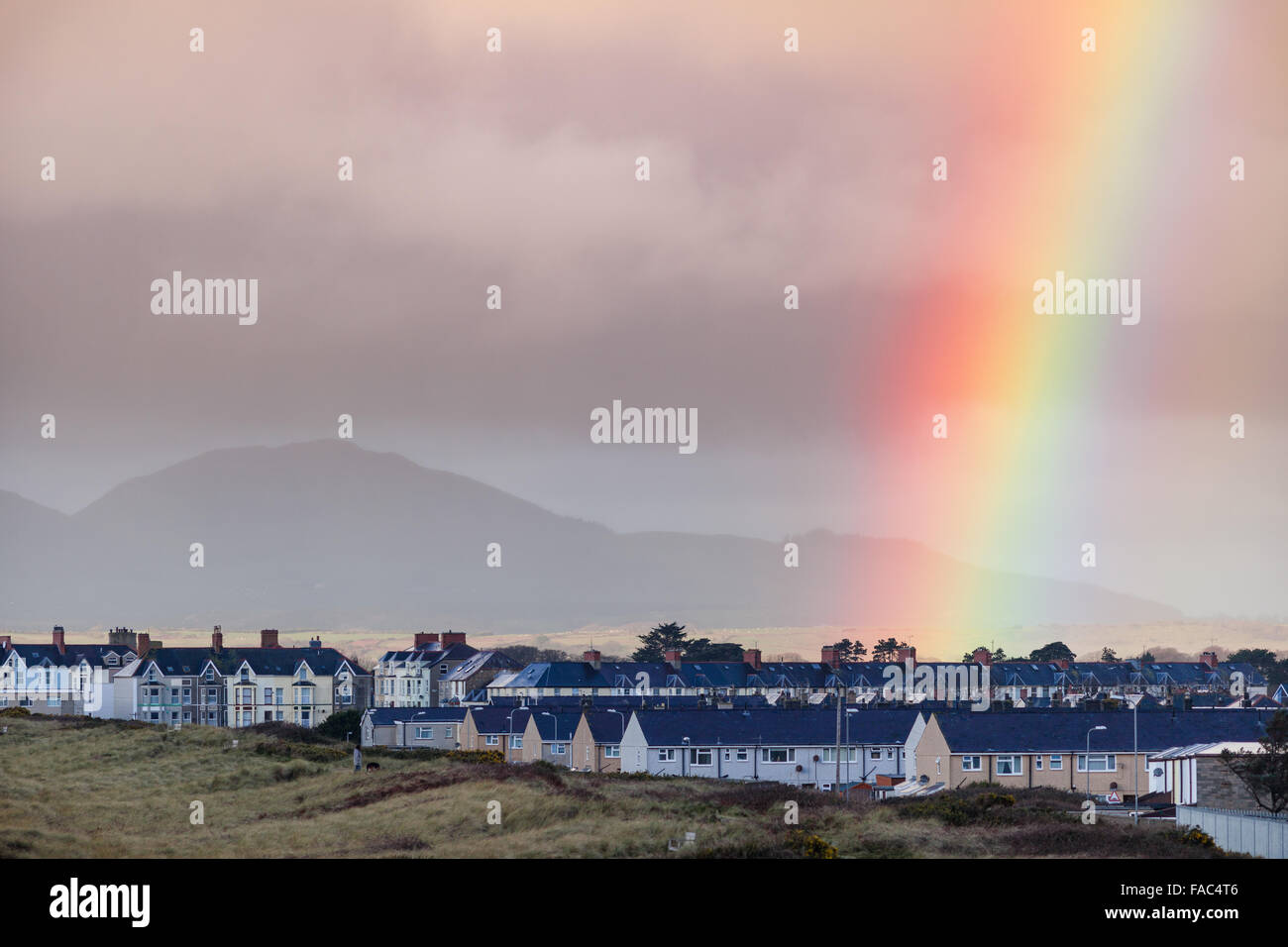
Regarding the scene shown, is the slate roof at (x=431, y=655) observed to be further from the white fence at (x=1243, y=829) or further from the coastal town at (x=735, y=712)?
the white fence at (x=1243, y=829)

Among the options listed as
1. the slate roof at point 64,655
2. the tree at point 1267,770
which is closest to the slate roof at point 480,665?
the slate roof at point 64,655

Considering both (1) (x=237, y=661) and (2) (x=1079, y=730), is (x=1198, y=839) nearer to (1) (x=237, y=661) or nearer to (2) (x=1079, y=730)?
(2) (x=1079, y=730)

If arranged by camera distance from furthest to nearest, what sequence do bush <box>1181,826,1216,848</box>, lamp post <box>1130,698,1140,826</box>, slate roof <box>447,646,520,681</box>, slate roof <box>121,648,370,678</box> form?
slate roof <box>447,646,520,681</box> < slate roof <box>121,648,370,678</box> < lamp post <box>1130,698,1140,826</box> < bush <box>1181,826,1216,848</box>

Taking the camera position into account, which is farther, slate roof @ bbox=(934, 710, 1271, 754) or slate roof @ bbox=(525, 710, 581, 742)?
slate roof @ bbox=(525, 710, 581, 742)

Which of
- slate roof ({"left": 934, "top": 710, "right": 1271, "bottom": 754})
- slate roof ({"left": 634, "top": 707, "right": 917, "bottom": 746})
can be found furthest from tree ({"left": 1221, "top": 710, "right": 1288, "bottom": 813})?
slate roof ({"left": 634, "top": 707, "right": 917, "bottom": 746})

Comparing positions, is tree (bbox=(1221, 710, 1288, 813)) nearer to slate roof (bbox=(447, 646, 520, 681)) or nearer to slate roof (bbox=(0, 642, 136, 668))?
slate roof (bbox=(447, 646, 520, 681))
